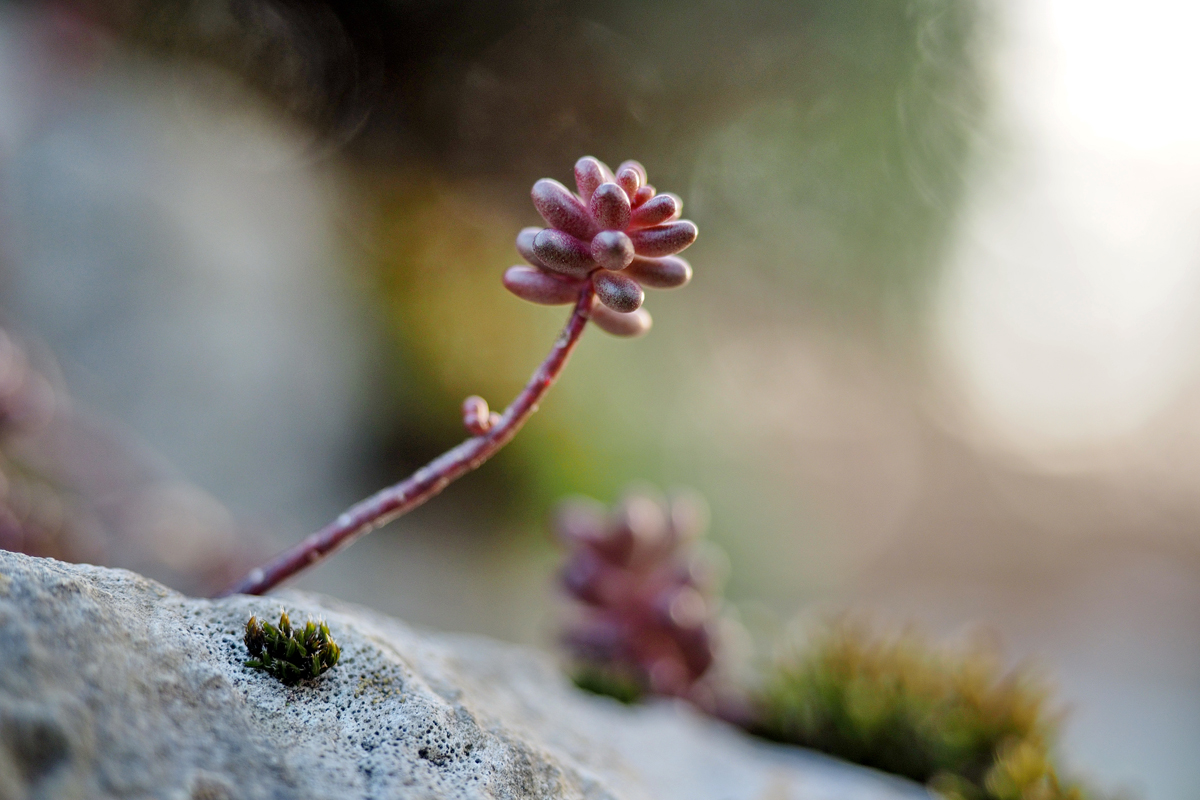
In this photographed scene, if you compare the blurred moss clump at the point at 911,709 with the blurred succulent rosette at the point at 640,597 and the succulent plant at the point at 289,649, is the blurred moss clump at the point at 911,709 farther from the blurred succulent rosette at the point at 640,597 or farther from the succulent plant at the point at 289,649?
the succulent plant at the point at 289,649

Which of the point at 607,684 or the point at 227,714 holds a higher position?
the point at 607,684

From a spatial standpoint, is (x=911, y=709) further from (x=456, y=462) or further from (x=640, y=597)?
(x=456, y=462)

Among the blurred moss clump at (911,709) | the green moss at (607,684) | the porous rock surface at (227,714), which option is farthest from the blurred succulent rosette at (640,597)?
the porous rock surface at (227,714)

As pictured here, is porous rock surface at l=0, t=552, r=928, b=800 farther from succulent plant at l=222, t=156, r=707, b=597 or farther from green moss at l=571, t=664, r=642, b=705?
green moss at l=571, t=664, r=642, b=705

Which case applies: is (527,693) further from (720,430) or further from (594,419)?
(720,430)

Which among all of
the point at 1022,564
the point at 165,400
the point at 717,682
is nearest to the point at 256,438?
the point at 165,400

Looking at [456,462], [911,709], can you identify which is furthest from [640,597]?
[456,462]
